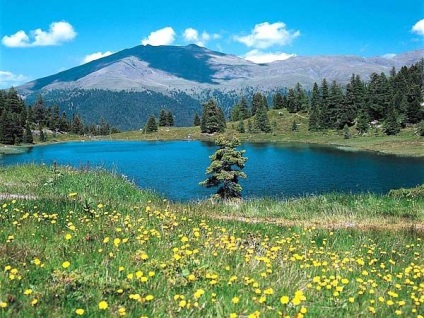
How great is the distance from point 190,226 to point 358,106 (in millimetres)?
139995

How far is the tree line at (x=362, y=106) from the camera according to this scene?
119375 mm

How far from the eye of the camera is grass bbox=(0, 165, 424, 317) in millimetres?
5660

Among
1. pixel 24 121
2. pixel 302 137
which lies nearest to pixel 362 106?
pixel 302 137

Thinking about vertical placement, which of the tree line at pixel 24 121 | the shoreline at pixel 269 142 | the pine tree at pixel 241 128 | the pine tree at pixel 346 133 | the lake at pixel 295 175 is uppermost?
the tree line at pixel 24 121

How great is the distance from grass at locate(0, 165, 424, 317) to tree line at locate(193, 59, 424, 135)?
106412mm

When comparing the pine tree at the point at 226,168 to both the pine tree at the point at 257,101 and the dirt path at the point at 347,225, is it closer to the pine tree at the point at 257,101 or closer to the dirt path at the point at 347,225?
the dirt path at the point at 347,225

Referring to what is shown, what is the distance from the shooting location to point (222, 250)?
8570mm

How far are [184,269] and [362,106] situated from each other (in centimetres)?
13635

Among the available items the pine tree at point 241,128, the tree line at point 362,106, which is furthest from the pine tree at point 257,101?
the pine tree at point 241,128

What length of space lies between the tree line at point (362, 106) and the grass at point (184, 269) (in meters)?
106

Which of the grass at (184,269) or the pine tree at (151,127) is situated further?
the pine tree at (151,127)

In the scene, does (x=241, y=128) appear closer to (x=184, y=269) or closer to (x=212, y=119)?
(x=212, y=119)

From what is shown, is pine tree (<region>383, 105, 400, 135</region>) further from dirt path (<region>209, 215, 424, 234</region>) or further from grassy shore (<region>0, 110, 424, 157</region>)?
dirt path (<region>209, 215, 424, 234</region>)

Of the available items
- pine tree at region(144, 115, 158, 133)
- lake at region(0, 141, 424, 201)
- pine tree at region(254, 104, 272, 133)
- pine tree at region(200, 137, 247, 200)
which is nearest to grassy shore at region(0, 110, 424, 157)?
pine tree at region(144, 115, 158, 133)
